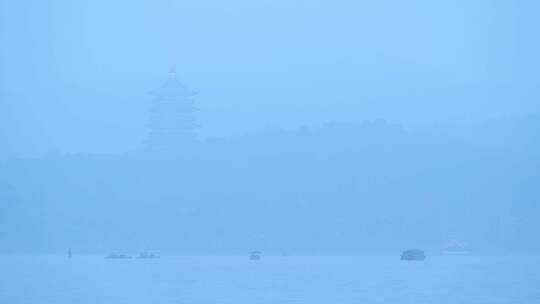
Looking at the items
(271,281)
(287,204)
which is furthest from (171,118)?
(271,281)

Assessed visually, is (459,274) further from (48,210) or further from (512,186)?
(48,210)

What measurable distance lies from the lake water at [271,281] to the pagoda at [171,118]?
2559cm

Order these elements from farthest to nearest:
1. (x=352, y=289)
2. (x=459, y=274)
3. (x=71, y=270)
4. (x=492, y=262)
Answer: (x=492, y=262) < (x=71, y=270) < (x=459, y=274) < (x=352, y=289)

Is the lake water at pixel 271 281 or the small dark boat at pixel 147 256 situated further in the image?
the small dark boat at pixel 147 256

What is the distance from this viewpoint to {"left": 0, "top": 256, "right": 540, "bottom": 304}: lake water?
43.8 m

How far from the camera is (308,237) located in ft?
261

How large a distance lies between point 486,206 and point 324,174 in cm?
1064

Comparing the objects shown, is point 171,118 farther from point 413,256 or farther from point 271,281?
point 271,281

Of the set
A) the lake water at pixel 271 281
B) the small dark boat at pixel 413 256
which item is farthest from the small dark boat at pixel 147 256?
the small dark boat at pixel 413 256

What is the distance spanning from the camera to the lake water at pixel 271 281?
4384 cm

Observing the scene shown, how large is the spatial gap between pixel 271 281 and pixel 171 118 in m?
49.6

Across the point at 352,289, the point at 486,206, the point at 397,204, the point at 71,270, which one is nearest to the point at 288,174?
the point at 397,204

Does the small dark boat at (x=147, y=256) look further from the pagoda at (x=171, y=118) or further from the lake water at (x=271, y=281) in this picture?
the pagoda at (x=171, y=118)

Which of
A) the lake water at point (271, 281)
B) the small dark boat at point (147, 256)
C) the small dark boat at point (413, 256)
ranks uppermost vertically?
the small dark boat at point (147, 256)
